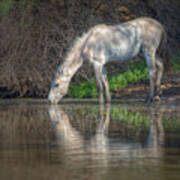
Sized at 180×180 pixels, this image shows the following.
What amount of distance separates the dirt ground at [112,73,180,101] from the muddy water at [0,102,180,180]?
7.25m

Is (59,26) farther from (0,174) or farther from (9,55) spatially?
(0,174)

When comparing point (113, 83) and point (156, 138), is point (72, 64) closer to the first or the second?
point (113, 83)

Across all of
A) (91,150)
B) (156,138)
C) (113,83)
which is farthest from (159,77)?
(91,150)

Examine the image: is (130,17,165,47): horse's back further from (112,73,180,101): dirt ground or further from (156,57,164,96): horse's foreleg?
(112,73,180,101): dirt ground

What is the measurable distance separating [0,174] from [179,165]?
4.51 ft

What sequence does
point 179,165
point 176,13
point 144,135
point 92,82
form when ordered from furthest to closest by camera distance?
point 176,13 → point 92,82 → point 144,135 → point 179,165

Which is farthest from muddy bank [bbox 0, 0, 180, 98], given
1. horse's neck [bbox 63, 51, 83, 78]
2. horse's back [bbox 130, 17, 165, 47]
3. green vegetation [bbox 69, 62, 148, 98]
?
horse's back [bbox 130, 17, 165, 47]

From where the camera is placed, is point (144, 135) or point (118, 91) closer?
point (144, 135)

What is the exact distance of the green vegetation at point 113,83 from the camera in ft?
53.9

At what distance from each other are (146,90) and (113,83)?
1207mm

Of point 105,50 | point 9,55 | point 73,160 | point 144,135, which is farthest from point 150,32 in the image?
point 73,160

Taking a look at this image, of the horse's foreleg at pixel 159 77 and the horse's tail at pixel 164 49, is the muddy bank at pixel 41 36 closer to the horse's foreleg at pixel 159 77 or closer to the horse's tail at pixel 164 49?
the horse's tail at pixel 164 49

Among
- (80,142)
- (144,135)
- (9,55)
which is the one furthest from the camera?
(9,55)

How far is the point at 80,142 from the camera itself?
556 centimetres
